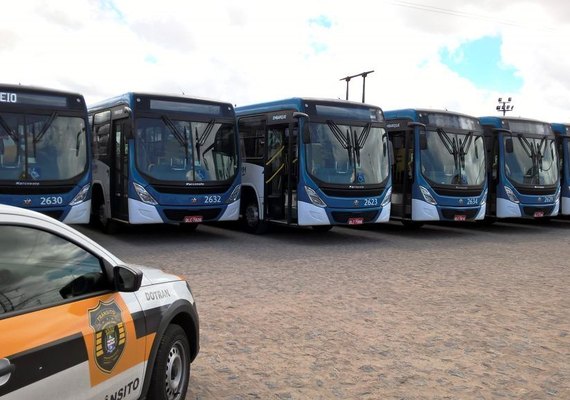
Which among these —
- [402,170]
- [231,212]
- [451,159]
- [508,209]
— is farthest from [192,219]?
[508,209]

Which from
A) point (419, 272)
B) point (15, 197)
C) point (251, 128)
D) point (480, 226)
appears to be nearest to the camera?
point (419, 272)

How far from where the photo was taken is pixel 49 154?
36.9 feet

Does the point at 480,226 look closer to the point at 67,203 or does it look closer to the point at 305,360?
the point at 67,203

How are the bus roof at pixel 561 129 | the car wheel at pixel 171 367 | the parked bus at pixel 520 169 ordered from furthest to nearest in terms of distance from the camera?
the bus roof at pixel 561 129
the parked bus at pixel 520 169
the car wheel at pixel 171 367

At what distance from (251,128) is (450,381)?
10829 millimetres

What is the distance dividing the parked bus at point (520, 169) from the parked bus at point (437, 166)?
1.17 metres

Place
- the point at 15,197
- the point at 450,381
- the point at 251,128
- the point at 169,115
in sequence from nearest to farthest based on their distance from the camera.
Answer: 1. the point at 450,381
2. the point at 15,197
3. the point at 169,115
4. the point at 251,128

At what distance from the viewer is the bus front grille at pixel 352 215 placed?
1277 centimetres

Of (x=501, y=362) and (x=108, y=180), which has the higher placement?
(x=108, y=180)

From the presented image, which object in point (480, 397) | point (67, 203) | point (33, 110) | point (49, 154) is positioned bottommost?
point (480, 397)

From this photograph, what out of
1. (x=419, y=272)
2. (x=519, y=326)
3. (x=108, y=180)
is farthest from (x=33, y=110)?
(x=519, y=326)

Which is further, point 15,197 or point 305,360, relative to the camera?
point 15,197

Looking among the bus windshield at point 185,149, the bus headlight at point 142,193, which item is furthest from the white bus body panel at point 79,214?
the bus windshield at point 185,149

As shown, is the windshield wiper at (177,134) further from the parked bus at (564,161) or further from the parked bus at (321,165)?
the parked bus at (564,161)
